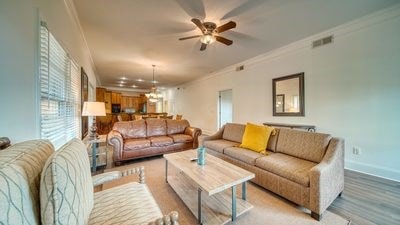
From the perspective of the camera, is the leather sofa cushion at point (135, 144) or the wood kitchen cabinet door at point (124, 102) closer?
the leather sofa cushion at point (135, 144)

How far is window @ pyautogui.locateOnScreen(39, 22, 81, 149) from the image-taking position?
158 cm

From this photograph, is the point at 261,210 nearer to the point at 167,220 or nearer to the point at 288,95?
the point at 167,220

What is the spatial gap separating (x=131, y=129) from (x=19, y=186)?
346cm

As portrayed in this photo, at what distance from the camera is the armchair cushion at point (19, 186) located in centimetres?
59

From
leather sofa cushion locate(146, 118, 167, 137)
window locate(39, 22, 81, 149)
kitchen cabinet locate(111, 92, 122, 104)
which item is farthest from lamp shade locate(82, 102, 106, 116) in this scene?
kitchen cabinet locate(111, 92, 122, 104)

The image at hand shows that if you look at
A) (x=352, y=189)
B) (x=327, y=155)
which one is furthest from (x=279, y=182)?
(x=352, y=189)

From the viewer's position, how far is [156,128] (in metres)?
4.36

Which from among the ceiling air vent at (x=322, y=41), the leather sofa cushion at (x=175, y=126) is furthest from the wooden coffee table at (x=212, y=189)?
the ceiling air vent at (x=322, y=41)

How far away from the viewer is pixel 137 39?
3623 mm

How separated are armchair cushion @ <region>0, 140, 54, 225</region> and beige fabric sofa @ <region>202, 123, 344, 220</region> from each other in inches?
88.1

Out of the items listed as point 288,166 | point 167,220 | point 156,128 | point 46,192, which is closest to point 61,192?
point 46,192

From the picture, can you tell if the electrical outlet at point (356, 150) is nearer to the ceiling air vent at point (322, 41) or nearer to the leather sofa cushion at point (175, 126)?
the ceiling air vent at point (322, 41)

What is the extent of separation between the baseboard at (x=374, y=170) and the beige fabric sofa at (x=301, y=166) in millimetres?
1301

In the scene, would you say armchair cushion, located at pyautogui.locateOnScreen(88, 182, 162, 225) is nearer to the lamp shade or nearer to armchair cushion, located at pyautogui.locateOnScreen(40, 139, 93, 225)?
armchair cushion, located at pyautogui.locateOnScreen(40, 139, 93, 225)
